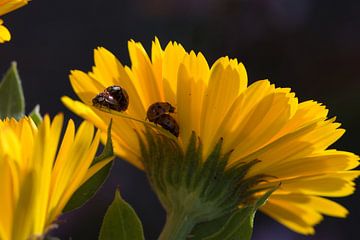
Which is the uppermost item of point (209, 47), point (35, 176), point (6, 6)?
point (209, 47)

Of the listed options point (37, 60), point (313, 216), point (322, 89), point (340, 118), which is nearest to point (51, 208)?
point (313, 216)

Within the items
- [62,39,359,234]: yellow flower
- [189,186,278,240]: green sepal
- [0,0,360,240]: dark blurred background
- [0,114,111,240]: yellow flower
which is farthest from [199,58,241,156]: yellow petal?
[0,0,360,240]: dark blurred background

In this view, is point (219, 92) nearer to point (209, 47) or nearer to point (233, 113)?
point (233, 113)

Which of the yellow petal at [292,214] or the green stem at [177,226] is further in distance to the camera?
the yellow petal at [292,214]

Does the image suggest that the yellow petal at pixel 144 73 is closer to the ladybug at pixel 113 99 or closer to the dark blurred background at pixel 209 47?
the ladybug at pixel 113 99

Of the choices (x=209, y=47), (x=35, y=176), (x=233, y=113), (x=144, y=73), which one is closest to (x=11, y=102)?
(x=144, y=73)

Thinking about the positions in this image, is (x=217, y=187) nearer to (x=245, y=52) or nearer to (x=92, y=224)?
(x=92, y=224)

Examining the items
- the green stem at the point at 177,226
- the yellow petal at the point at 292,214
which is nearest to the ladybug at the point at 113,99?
the green stem at the point at 177,226

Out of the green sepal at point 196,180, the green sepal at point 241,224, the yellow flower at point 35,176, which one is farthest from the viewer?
the green sepal at point 196,180
